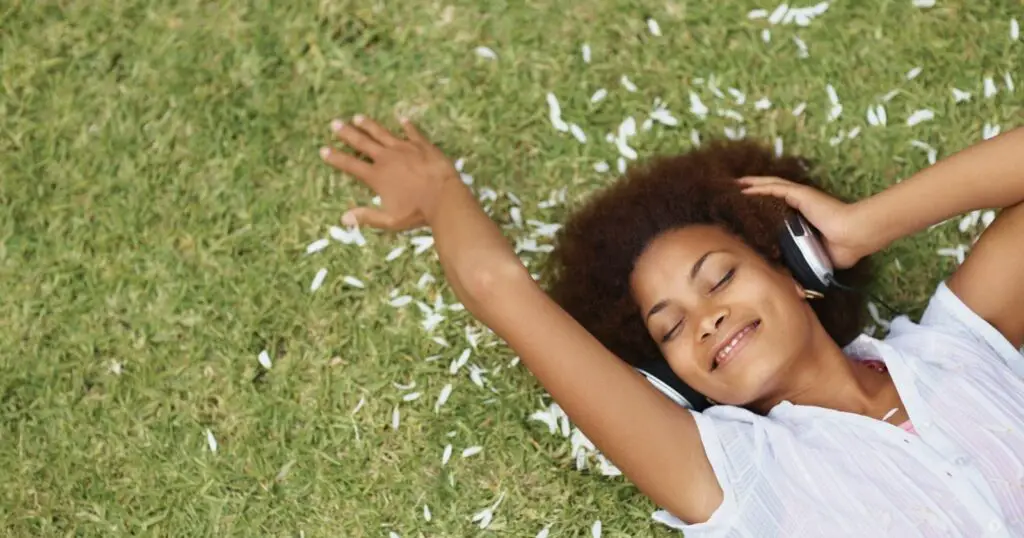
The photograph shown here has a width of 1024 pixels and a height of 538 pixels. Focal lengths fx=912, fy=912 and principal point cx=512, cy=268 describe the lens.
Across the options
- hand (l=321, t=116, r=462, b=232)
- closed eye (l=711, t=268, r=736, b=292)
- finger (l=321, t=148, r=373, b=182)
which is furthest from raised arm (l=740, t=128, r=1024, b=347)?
finger (l=321, t=148, r=373, b=182)

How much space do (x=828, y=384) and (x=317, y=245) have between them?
4.63 feet

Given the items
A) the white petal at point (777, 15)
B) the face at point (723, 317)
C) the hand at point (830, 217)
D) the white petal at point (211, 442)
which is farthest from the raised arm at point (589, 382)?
the white petal at point (777, 15)

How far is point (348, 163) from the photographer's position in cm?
254

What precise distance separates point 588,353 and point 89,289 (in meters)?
1.47

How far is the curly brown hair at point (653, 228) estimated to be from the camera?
2277 mm

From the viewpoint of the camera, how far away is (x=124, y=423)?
99.6 inches

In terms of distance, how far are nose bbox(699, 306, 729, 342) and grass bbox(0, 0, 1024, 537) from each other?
2.09 ft

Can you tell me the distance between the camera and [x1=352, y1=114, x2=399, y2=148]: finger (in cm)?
256

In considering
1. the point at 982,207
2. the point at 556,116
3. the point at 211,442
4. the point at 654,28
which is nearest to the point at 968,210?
the point at 982,207

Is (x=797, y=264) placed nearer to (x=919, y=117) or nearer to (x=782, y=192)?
(x=782, y=192)

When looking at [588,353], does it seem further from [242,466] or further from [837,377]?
[242,466]

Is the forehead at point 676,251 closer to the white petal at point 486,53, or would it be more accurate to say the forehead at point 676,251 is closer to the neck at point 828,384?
the neck at point 828,384

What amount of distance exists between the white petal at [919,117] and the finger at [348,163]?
155 cm

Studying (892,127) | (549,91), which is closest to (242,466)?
(549,91)
